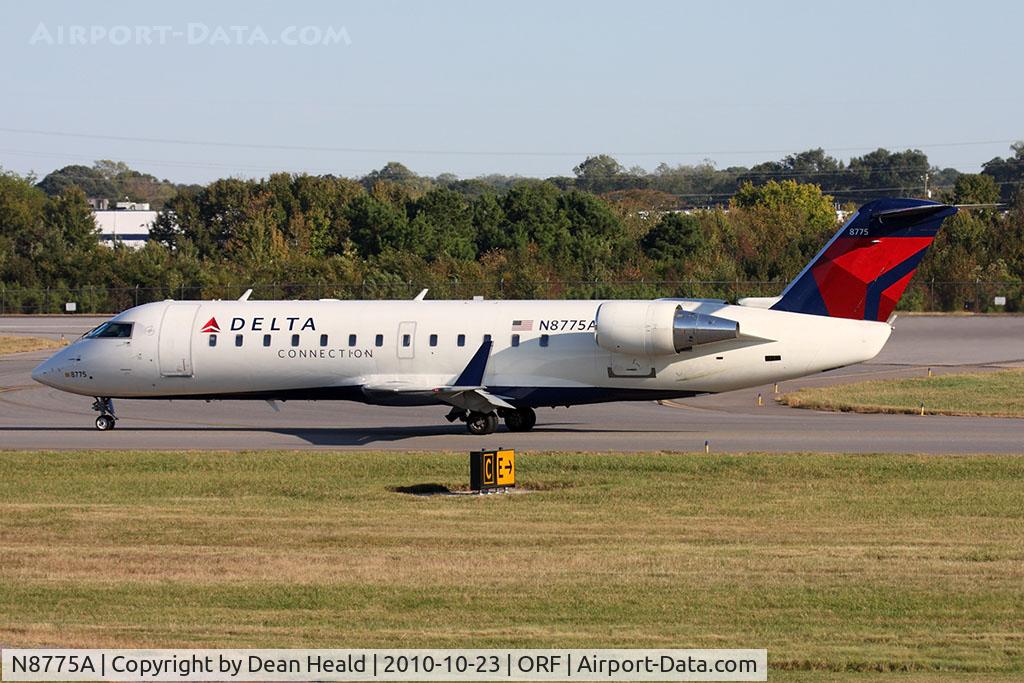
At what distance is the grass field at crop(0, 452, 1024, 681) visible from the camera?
571 inches

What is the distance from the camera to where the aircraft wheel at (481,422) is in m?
33.9

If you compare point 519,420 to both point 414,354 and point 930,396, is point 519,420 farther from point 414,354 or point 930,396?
point 930,396

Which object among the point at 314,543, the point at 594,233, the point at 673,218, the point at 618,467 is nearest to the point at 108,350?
the point at 618,467

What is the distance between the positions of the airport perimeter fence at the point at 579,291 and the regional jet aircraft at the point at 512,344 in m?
39.7

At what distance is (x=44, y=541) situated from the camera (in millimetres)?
20672

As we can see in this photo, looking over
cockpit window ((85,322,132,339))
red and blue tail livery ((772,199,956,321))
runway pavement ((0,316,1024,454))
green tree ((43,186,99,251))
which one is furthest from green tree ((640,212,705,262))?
red and blue tail livery ((772,199,956,321))

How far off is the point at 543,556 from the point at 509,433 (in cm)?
1533

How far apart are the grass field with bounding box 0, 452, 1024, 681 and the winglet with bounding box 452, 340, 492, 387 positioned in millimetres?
3923

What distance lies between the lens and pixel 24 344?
227 feet

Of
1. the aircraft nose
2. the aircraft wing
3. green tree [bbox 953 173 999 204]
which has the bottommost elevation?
the aircraft wing

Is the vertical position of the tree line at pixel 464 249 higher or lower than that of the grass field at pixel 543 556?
higher

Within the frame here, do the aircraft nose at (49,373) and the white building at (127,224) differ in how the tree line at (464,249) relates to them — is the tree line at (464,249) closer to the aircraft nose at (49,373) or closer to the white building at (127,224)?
the white building at (127,224)

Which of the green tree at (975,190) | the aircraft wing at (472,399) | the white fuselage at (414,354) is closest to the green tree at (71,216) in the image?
the green tree at (975,190)

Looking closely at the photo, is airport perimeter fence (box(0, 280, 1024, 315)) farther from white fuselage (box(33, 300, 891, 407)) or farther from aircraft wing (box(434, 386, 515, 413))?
aircraft wing (box(434, 386, 515, 413))
